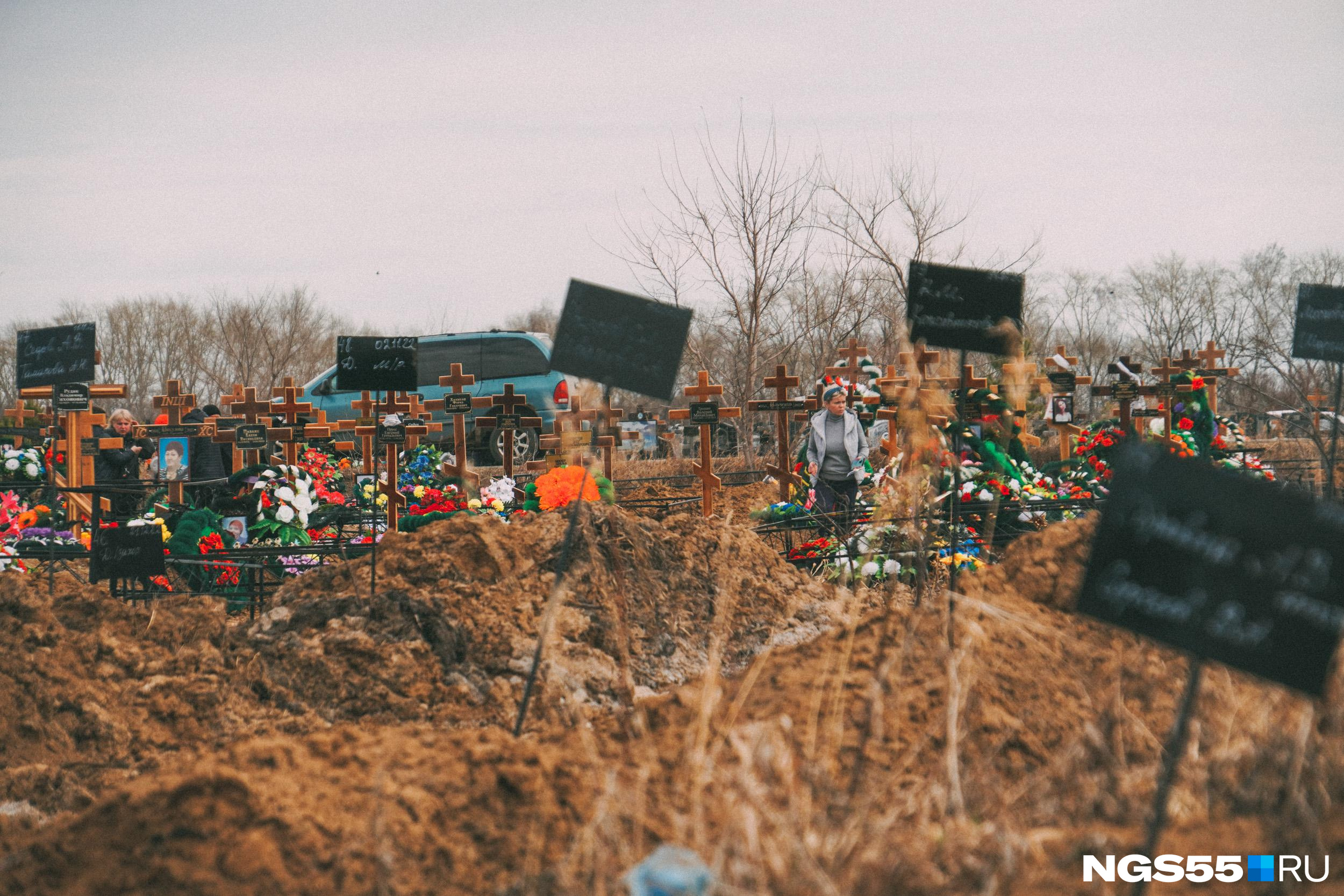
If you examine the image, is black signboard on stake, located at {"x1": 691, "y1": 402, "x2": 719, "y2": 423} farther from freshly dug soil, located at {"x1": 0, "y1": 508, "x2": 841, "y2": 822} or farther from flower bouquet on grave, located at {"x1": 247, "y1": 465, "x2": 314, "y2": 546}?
flower bouquet on grave, located at {"x1": 247, "y1": 465, "x2": 314, "y2": 546}

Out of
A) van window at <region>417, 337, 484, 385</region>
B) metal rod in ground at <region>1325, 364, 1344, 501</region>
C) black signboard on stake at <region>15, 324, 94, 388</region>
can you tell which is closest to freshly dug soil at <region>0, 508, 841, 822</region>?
black signboard on stake at <region>15, 324, 94, 388</region>

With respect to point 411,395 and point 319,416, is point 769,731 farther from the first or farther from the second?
point 411,395

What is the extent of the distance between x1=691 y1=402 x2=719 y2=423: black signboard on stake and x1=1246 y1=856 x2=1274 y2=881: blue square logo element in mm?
8463

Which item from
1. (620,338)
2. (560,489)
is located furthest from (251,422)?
(620,338)

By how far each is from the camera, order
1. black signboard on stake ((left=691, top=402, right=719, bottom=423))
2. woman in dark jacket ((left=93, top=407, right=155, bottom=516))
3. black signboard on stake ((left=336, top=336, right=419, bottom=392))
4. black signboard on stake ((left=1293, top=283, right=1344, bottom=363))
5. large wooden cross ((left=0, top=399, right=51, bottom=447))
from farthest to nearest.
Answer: large wooden cross ((left=0, top=399, right=51, bottom=447)) → black signboard on stake ((left=691, top=402, right=719, bottom=423)) → woman in dark jacket ((left=93, top=407, right=155, bottom=516)) → black signboard on stake ((left=336, top=336, right=419, bottom=392)) → black signboard on stake ((left=1293, top=283, right=1344, bottom=363))

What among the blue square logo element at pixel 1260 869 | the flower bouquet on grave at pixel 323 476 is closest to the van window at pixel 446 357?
the flower bouquet on grave at pixel 323 476

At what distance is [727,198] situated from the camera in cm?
1479

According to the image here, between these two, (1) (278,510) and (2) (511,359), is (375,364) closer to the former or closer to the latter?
(1) (278,510)

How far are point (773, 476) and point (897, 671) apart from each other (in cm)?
825

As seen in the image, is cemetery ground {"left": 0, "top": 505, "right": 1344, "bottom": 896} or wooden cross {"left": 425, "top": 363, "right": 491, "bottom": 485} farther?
wooden cross {"left": 425, "top": 363, "right": 491, "bottom": 485}

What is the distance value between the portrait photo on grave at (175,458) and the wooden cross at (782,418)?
19.0ft

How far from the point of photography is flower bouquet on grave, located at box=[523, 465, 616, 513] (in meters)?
7.52

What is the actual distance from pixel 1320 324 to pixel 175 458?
10064mm

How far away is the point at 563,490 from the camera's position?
7.76m
